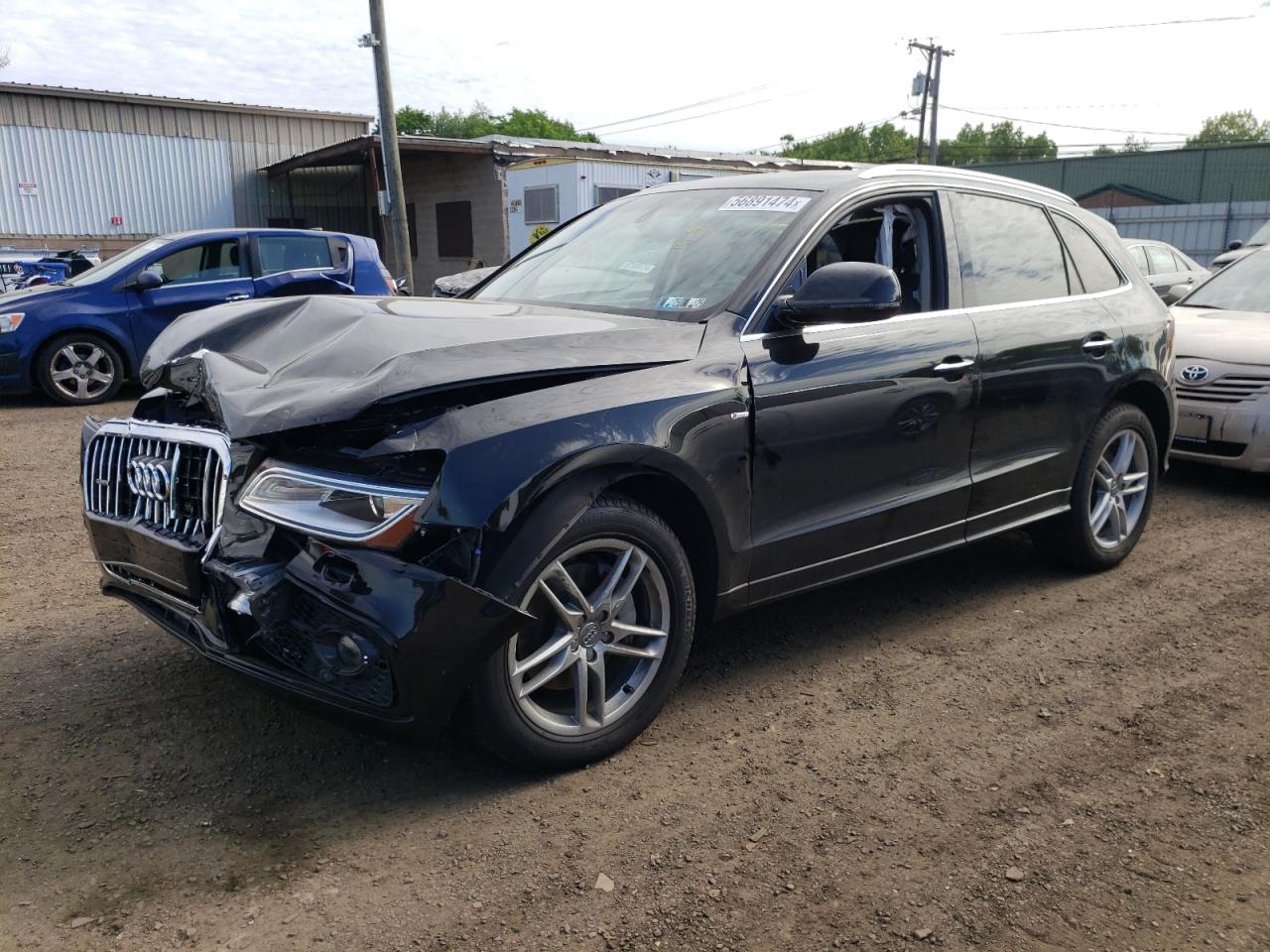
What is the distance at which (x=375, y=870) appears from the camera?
2.57 m

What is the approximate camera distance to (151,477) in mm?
3061

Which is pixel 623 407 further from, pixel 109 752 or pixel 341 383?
pixel 109 752

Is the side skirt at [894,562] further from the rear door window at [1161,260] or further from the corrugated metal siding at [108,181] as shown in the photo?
the corrugated metal siding at [108,181]

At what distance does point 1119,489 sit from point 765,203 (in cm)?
236

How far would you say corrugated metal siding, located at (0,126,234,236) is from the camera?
23031 millimetres

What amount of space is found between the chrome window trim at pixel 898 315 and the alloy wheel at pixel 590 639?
89cm

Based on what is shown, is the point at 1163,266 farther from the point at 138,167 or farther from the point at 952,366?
the point at 138,167

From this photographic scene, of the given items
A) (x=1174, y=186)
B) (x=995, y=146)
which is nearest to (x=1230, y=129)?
(x=995, y=146)

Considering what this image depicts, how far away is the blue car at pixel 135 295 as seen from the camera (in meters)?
9.44

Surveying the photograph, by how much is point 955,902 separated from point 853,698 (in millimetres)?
1144

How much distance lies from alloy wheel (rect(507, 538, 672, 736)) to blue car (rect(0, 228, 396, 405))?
7.35 metres

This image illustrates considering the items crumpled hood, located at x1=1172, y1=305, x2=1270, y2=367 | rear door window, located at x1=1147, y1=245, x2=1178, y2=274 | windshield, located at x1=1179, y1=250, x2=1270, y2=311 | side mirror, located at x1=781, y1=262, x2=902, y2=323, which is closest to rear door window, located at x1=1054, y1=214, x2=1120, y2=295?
crumpled hood, located at x1=1172, y1=305, x2=1270, y2=367

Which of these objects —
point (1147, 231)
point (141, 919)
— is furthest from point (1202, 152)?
point (141, 919)

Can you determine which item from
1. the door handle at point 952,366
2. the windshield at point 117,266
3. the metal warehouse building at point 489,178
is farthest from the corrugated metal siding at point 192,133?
the door handle at point 952,366
